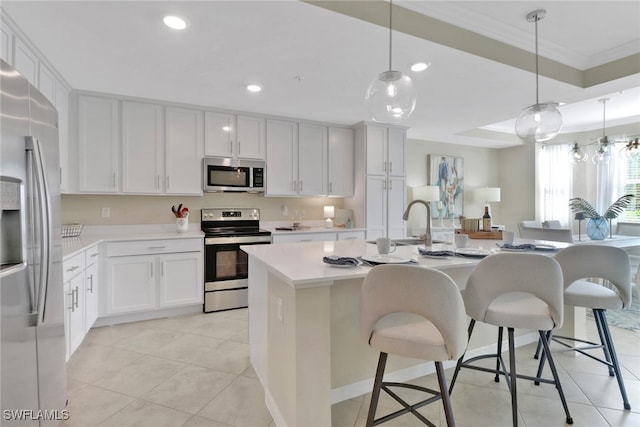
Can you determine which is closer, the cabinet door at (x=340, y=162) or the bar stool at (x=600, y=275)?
the bar stool at (x=600, y=275)

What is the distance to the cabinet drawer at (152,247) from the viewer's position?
316 cm

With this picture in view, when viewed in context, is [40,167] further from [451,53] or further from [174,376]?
[451,53]

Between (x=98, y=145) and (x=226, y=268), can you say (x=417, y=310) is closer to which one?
(x=226, y=268)

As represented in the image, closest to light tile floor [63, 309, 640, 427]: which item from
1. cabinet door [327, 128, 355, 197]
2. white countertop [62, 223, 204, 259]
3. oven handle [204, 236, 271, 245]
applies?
white countertop [62, 223, 204, 259]

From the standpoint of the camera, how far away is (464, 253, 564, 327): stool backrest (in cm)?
154

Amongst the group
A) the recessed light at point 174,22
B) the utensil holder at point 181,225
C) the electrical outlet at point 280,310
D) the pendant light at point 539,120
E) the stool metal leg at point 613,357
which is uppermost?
the recessed light at point 174,22

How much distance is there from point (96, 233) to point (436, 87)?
13.3 feet

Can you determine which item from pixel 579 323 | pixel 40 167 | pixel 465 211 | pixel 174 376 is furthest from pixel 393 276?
pixel 465 211

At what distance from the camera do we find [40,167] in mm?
1422

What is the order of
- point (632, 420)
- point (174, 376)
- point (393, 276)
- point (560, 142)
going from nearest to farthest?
point (393, 276), point (632, 420), point (174, 376), point (560, 142)

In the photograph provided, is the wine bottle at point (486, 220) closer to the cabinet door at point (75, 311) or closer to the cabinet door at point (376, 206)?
the cabinet door at point (376, 206)

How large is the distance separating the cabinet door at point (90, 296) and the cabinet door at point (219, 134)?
1.72 m

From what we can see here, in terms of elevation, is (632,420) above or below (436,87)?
below

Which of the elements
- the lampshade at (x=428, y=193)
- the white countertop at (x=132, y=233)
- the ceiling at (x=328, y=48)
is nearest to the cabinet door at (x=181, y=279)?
the white countertop at (x=132, y=233)
